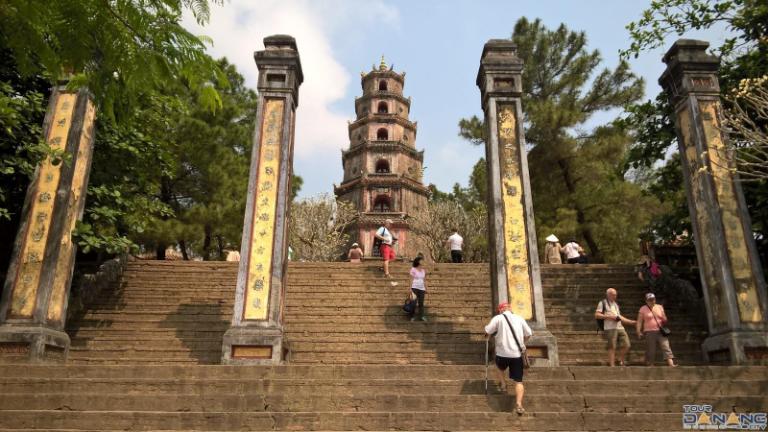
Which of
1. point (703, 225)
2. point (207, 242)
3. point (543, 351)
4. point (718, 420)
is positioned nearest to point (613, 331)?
point (543, 351)

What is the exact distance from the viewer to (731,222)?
804 cm

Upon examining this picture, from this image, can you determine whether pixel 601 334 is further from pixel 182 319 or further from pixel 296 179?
pixel 296 179

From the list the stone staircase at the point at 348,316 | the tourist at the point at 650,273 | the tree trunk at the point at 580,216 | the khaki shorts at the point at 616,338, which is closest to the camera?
the khaki shorts at the point at 616,338

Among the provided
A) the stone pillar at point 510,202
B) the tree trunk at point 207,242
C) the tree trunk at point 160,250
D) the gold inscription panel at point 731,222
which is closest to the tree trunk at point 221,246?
the tree trunk at point 207,242

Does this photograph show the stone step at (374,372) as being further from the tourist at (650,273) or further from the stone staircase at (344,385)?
the tourist at (650,273)

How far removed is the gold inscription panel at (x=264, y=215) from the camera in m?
7.91

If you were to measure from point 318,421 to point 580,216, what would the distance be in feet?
45.9

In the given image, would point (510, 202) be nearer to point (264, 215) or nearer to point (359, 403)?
point (264, 215)

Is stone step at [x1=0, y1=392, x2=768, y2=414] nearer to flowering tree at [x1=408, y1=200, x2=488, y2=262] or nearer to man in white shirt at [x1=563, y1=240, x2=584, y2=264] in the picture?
man in white shirt at [x1=563, y1=240, x2=584, y2=264]

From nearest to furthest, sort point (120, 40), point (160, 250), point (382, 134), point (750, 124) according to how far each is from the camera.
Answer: point (120, 40) → point (750, 124) → point (160, 250) → point (382, 134)

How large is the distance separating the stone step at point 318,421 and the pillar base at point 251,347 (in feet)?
6.31

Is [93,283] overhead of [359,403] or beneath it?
overhead

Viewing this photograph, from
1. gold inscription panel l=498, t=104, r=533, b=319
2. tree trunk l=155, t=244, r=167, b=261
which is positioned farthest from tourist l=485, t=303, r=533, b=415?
tree trunk l=155, t=244, r=167, b=261

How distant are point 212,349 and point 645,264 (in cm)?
850
